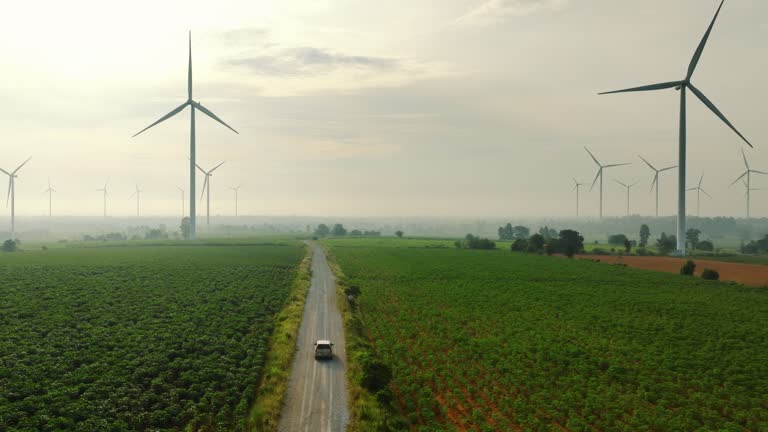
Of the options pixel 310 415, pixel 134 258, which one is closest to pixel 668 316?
pixel 310 415

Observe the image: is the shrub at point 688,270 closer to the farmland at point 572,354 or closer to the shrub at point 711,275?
the shrub at point 711,275

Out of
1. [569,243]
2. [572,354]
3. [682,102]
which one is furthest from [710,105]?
[572,354]

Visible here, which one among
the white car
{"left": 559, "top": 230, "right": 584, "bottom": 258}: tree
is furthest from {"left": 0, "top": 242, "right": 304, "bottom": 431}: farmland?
{"left": 559, "top": 230, "right": 584, "bottom": 258}: tree

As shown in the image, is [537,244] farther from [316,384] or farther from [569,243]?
[316,384]

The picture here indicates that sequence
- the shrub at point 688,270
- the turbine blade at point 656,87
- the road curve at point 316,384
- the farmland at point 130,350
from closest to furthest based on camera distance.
→ 1. the road curve at point 316,384
2. the farmland at point 130,350
3. the shrub at point 688,270
4. the turbine blade at point 656,87

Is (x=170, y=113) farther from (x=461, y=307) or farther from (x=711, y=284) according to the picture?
(x=711, y=284)

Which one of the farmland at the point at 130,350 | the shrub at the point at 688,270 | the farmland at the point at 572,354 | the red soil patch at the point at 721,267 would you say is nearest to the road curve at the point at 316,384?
the farmland at the point at 130,350
